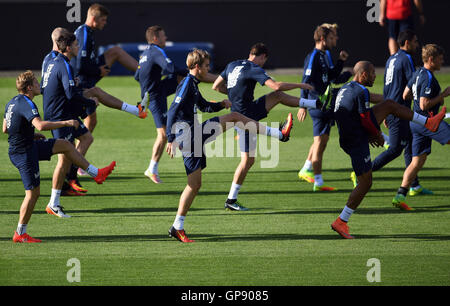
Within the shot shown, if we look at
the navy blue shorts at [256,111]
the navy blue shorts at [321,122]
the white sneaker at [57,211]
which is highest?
the navy blue shorts at [256,111]

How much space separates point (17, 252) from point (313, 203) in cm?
424

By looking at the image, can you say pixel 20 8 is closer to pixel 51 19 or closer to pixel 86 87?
pixel 51 19

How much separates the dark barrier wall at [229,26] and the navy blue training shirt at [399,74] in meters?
14.4

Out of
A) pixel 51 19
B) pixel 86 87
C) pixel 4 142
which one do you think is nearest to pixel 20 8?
pixel 51 19

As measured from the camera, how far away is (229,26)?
25.5 m

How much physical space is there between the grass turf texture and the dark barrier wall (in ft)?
41.0

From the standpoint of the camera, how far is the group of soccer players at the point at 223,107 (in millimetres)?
8234

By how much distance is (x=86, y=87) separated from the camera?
11500 mm

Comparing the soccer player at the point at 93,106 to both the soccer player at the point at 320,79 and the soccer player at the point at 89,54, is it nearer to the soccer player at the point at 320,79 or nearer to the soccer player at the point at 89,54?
the soccer player at the point at 89,54

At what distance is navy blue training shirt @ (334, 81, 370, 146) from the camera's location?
8273 mm

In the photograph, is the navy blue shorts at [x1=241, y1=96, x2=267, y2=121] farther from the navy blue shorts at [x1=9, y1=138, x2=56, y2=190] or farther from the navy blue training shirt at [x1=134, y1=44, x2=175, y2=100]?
the navy blue shorts at [x1=9, y1=138, x2=56, y2=190]

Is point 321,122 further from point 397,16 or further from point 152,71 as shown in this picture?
point 397,16

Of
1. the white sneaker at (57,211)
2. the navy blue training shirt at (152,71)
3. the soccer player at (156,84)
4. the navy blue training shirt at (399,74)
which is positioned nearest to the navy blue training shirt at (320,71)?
the navy blue training shirt at (399,74)

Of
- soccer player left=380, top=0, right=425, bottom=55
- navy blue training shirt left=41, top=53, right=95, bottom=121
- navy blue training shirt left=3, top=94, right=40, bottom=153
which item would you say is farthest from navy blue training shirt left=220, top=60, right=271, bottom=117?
soccer player left=380, top=0, right=425, bottom=55
